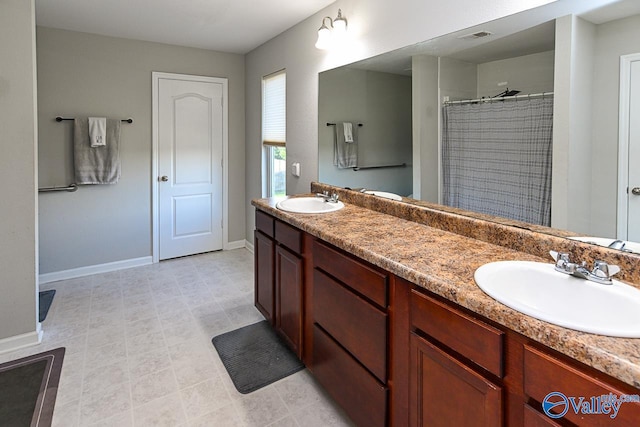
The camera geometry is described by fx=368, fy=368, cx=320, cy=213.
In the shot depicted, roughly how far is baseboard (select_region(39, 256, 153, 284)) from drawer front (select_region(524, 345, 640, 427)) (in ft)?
12.7

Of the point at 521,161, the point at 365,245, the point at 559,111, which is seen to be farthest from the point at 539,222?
the point at 365,245

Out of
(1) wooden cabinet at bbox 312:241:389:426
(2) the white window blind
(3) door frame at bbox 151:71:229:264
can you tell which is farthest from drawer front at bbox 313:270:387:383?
(3) door frame at bbox 151:71:229:264

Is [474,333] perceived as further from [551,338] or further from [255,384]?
[255,384]

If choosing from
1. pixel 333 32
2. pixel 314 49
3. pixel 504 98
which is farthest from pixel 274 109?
pixel 504 98

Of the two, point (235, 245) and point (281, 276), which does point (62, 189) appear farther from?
point (281, 276)

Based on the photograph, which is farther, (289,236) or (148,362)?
(148,362)

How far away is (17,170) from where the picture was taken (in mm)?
2219

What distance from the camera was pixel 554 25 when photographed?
139cm

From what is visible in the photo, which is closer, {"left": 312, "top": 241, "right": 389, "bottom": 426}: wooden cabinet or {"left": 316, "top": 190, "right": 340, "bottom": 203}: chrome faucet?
{"left": 312, "top": 241, "right": 389, "bottom": 426}: wooden cabinet

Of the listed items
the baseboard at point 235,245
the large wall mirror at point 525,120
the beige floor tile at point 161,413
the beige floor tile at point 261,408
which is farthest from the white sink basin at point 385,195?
the baseboard at point 235,245

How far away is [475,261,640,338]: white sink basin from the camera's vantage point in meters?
0.90

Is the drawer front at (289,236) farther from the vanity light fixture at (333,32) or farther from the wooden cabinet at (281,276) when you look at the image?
the vanity light fixture at (333,32)

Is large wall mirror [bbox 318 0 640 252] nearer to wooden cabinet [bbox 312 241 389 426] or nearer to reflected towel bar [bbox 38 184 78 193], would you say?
wooden cabinet [bbox 312 241 389 426]

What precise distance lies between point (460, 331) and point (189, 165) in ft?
12.0
